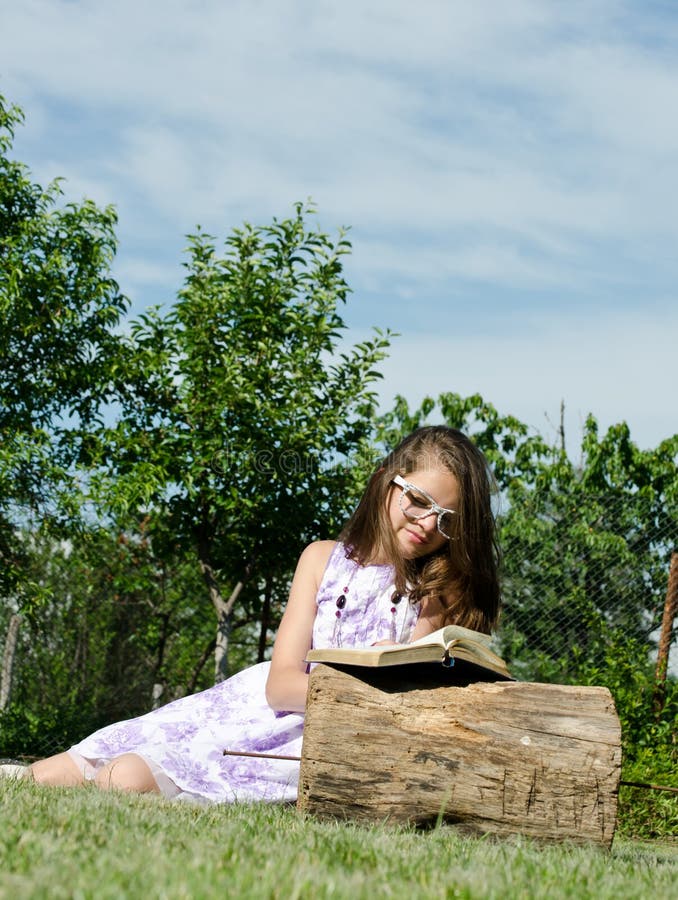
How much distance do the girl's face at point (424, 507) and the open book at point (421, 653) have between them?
0.84m

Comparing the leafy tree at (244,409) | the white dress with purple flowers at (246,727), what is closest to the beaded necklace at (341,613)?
the white dress with purple flowers at (246,727)

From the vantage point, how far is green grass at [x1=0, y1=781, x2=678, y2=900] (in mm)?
1643

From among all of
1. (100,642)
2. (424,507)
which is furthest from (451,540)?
(100,642)

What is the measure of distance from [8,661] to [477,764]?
7.94m

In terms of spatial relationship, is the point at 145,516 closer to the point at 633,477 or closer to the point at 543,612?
the point at 543,612

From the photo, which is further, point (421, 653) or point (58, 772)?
point (58, 772)

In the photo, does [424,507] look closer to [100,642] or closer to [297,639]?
[297,639]

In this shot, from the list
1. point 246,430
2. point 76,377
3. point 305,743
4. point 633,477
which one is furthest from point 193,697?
point 633,477

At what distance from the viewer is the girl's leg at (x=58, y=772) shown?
12.5 ft

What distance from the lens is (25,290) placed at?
26.9ft

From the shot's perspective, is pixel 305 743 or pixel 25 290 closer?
pixel 305 743

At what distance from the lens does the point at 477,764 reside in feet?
9.52

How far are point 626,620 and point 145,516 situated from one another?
4860 millimetres

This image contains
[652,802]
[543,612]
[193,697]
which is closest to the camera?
[193,697]
